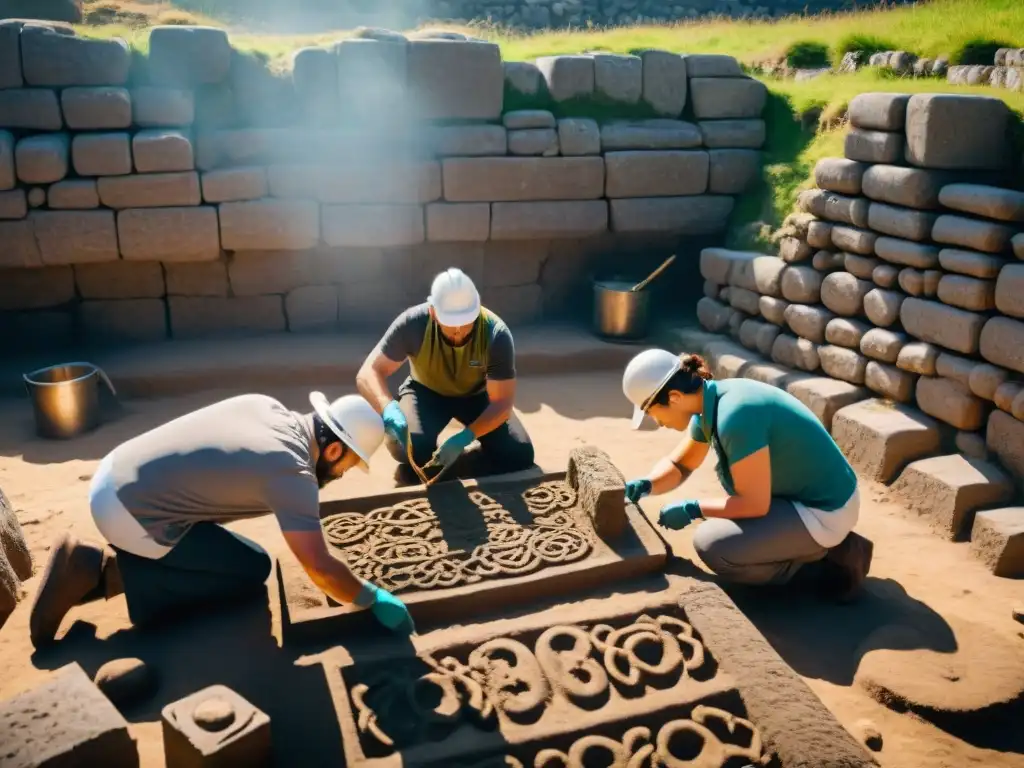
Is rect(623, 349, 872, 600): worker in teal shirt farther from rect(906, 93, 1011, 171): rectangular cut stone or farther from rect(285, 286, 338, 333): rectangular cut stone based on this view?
rect(285, 286, 338, 333): rectangular cut stone

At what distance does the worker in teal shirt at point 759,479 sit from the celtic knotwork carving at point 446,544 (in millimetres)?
609

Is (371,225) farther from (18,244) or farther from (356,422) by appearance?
(356,422)

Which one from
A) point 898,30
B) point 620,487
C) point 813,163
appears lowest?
point 620,487

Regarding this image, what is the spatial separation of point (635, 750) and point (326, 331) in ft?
19.5

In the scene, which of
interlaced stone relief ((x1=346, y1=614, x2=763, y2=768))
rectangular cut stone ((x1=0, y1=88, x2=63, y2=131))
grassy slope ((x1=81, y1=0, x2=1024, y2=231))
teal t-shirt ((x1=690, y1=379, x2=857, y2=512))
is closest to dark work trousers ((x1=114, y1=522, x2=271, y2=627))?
interlaced stone relief ((x1=346, y1=614, x2=763, y2=768))

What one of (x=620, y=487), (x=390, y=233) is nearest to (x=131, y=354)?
(x=390, y=233)

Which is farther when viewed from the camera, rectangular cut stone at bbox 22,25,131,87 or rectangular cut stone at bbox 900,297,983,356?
rectangular cut stone at bbox 22,25,131,87

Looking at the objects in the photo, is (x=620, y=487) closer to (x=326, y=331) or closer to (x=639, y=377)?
(x=639, y=377)

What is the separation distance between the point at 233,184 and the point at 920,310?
5.57 m

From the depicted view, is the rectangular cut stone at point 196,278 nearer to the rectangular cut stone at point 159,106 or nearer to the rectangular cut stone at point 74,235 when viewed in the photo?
the rectangular cut stone at point 74,235

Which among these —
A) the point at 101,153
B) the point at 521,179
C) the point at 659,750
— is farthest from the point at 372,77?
the point at 659,750

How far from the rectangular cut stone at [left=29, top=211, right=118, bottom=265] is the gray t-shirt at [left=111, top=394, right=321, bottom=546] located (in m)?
4.29

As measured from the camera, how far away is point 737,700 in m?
3.63

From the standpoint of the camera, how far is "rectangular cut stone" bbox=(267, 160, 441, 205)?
809 centimetres
